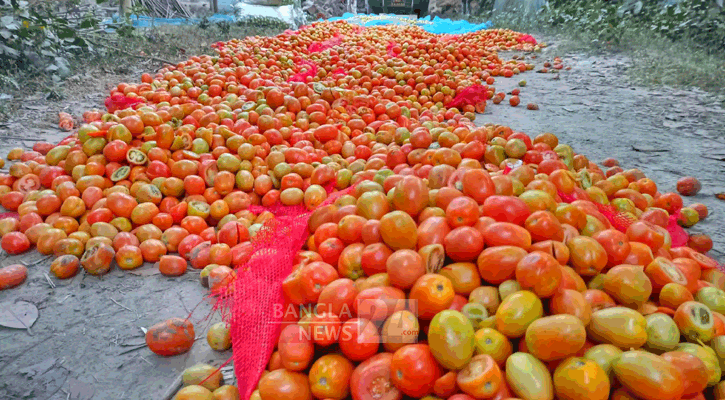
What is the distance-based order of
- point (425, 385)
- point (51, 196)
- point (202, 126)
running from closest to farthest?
point (425, 385) < point (51, 196) < point (202, 126)

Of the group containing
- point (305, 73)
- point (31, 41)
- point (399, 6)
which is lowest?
point (305, 73)

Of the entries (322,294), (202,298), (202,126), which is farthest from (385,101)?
(322,294)

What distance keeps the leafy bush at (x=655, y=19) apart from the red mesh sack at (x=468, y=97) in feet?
18.0

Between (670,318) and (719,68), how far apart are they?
8.30 m

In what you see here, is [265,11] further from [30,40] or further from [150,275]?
[150,275]

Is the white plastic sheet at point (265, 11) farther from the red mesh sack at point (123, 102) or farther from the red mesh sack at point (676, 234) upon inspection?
the red mesh sack at point (676, 234)

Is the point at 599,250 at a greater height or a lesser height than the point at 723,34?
lesser

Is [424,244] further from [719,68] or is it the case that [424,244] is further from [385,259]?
[719,68]

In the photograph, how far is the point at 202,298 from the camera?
277cm

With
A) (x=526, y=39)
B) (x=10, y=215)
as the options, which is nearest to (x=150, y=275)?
(x=10, y=215)

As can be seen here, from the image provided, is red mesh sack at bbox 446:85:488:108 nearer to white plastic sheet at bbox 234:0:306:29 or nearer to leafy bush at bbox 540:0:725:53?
leafy bush at bbox 540:0:725:53

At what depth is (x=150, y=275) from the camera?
117 inches

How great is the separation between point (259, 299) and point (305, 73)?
5.94 m

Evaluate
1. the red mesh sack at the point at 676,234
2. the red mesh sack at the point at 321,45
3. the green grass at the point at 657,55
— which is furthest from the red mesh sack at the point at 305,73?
the green grass at the point at 657,55
